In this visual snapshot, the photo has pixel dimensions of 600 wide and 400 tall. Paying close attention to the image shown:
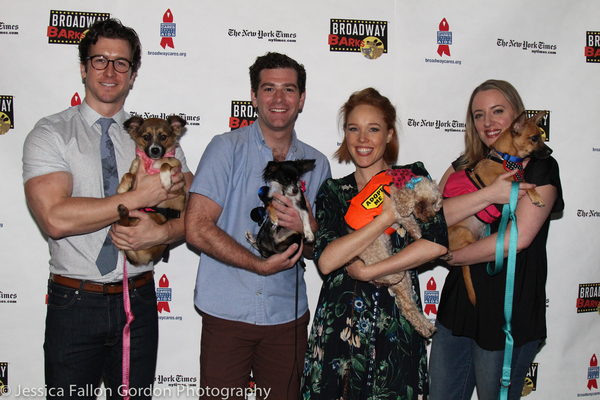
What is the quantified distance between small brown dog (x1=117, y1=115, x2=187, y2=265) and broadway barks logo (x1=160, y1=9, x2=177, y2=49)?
1.10 meters

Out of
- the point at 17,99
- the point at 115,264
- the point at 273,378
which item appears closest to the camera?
the point at 115,264

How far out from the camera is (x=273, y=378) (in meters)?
2.49

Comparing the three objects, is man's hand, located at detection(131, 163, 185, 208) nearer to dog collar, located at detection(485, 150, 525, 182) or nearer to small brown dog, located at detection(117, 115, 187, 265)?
Answer: small brown dog, located at detection(117, 115, 187, 265)

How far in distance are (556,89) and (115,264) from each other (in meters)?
4.03

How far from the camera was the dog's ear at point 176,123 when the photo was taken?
8.84 ft

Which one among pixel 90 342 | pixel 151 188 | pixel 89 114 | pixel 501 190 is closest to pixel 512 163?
pixel 501 190

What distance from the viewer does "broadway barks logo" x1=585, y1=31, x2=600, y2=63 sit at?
3.62 m

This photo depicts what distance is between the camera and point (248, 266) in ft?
7.72

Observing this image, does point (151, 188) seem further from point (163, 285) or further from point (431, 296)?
point (431, 296)

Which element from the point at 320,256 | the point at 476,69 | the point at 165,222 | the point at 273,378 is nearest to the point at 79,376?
the point at 165,222

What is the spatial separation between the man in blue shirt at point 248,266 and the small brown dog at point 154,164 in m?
0.23

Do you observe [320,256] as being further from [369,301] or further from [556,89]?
[556,89]

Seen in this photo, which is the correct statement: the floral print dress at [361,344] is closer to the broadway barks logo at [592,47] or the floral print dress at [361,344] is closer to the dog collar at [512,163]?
the dog collar at [512,163]

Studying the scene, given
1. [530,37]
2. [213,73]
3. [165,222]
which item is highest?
[530,37]
